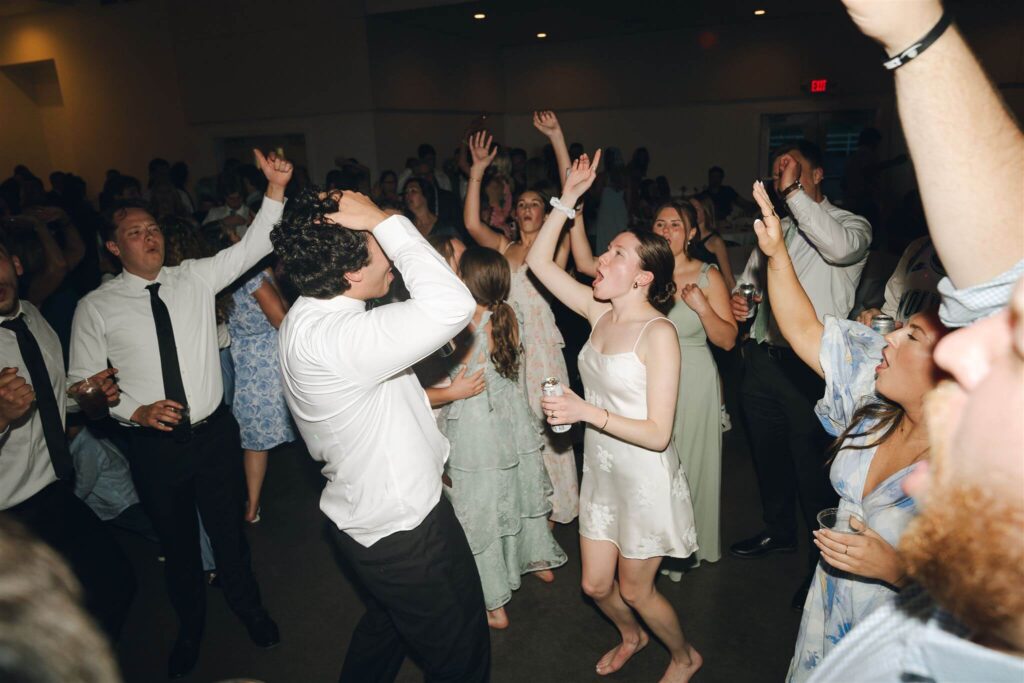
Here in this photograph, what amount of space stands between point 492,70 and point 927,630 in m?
12.2

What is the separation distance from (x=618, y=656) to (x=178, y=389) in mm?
2000

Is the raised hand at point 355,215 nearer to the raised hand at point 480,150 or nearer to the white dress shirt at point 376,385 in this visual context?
the white dress shirt at point 376,385

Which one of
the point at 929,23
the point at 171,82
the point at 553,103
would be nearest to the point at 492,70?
the point at 553,103

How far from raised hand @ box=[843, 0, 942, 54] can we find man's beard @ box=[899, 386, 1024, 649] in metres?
0.45

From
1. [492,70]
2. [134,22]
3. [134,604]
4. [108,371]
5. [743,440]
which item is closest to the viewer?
[108,371]

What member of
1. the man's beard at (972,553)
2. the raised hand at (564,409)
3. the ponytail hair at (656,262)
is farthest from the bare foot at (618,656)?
the man's beard at (972,553)

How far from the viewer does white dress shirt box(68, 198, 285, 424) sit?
2266 mm

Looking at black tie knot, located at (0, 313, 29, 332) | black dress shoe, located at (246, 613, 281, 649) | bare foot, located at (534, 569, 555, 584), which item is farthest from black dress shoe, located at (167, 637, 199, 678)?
bare foot, located at (534, 569, 555, 584)

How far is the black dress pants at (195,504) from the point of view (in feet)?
7.59

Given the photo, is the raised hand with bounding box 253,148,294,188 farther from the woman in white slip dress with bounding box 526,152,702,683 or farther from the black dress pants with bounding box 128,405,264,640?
the woman in white slip dress with bounding box 526,152,702,683

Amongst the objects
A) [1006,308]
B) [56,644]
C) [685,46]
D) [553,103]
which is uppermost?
[685,46]

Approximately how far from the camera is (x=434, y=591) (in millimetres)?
1727

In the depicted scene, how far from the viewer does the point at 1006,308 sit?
628 mm

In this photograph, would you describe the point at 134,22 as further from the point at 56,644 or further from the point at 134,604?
the point at 56,644
